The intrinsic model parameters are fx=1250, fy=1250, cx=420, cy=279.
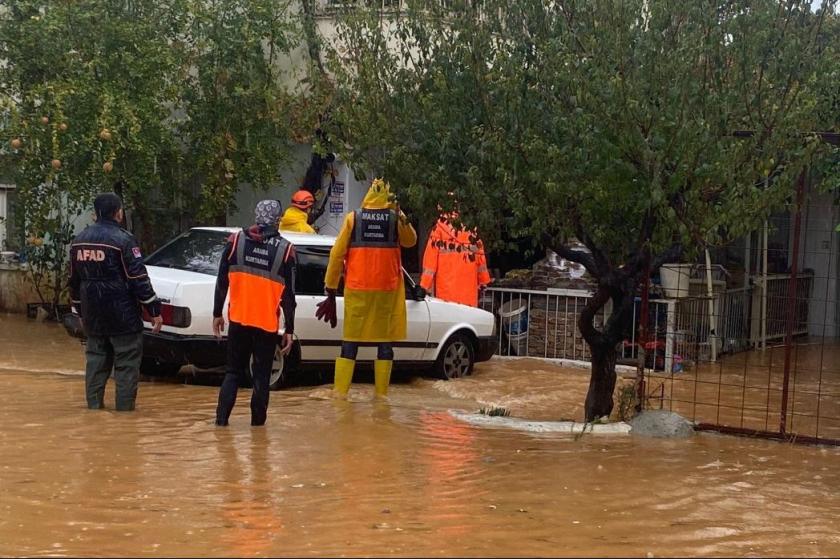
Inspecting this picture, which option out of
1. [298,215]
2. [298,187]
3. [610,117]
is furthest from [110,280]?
[298,187]

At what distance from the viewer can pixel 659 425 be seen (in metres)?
9.82

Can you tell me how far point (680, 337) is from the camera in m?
15.3

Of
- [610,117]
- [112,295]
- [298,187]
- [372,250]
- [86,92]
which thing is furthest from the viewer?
[298,187]

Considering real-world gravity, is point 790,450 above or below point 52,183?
below

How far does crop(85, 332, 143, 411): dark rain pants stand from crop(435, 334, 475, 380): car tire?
4078 mm

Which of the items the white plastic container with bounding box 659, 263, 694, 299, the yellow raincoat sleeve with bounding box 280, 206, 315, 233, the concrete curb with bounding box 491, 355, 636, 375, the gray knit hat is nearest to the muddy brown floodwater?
the gray knit hat

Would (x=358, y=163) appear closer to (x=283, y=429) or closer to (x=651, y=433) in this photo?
(x=283, y=429)

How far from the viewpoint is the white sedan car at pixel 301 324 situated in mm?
11336

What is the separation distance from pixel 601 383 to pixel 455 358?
343 centimetres

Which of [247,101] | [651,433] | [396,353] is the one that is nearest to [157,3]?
[247,101]

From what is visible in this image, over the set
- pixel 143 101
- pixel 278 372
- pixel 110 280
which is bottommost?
pixel 278 372

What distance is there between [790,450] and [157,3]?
1038cm

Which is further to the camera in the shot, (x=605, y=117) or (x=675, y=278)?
(x=675, y=278)

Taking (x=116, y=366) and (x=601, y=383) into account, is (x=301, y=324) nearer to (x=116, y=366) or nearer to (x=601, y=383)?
(x=116, y=366)
